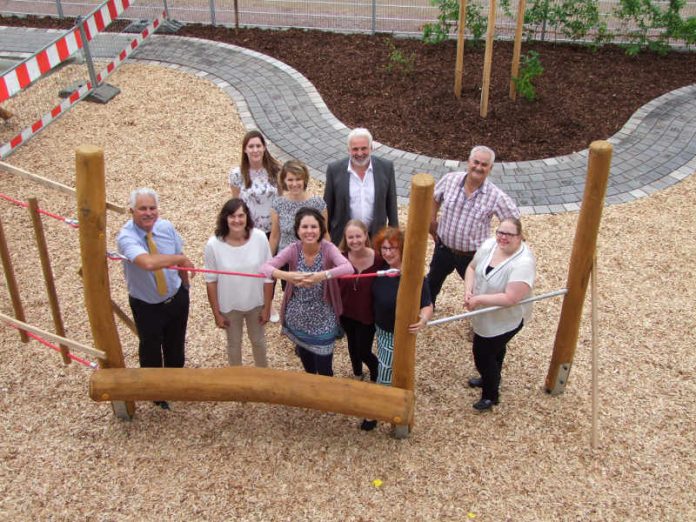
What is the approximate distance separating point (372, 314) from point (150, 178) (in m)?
4.20

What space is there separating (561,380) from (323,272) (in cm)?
195

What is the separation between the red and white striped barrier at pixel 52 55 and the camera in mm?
8273

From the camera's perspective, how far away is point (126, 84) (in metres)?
10.1

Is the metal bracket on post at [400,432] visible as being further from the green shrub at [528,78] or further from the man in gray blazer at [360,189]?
the green shrub at [528,78]

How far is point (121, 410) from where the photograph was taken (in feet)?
16.3

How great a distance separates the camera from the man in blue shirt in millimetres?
4355

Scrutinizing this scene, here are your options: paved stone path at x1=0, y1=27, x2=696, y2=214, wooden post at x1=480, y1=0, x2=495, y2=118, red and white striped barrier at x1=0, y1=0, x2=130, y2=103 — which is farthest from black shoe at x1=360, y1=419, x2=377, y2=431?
red and white striped barrier at x1=0, y1=0, x2=130, y2=103

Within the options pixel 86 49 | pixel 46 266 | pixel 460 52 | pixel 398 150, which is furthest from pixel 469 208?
pixel 86 49

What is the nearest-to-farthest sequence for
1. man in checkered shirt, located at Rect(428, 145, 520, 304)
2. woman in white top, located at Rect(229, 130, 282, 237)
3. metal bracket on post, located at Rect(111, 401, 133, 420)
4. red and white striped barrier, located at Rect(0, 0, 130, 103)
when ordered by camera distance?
metal bracket on post, located at Rect(111, 401, 133, 420), man in checkered shirt, located at Rect(428, 145, 520, 304), woman in white top, located at Rect(229, 130, 282, 237), red and white striped barrier, located at Rect(0, 0, 130, 103)

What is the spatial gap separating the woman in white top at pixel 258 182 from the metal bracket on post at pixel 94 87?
4826 millimetres

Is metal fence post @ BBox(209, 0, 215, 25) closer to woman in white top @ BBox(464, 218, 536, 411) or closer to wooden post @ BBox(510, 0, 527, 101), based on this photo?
wooden post @ BBox(510, 0, 527, 101)

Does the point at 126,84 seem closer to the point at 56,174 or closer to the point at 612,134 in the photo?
the point at 56,174

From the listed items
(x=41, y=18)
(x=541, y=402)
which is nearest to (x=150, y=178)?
(x=541, y=402)

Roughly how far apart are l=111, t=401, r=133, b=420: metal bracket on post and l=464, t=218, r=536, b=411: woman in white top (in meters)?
2.38
